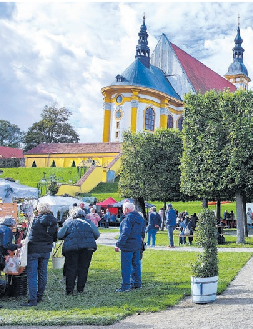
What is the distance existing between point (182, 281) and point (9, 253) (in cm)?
391

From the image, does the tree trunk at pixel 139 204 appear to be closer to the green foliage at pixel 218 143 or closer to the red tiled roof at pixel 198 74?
the green foliage at pixel 218 143

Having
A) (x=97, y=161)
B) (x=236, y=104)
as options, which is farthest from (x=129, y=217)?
(x=97, y=161)

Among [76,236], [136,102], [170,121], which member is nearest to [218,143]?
[76,236]

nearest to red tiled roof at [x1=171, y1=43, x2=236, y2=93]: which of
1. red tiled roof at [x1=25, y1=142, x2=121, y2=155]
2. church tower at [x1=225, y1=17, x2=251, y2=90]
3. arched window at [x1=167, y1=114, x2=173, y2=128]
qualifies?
arched window at [x1=167, y1=114, x2=173, y2=128]

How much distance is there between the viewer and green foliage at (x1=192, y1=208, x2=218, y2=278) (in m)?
8.35

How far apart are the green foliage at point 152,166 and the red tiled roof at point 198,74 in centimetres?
4228

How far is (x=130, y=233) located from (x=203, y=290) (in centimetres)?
201

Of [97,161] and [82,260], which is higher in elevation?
[97,161]

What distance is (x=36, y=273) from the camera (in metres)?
8.24

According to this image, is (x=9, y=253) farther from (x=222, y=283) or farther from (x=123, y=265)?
(x=222, y=283)

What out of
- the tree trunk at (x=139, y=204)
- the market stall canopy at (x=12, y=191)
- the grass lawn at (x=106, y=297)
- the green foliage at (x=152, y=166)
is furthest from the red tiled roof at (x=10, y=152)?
the grass lawn at (x=106, y=297)

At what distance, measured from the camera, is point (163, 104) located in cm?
6850

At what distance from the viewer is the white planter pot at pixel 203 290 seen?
8016mm

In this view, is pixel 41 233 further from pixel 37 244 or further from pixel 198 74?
pixel 198 74
